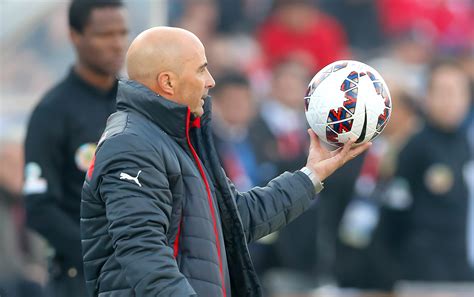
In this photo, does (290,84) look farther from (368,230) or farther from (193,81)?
(193,81)

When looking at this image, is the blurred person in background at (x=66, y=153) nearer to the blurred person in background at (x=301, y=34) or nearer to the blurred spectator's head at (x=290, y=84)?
the blurred spectator's head at (x=290, y=84)

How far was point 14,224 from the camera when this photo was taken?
9133mm

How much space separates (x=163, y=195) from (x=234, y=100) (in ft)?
18.4

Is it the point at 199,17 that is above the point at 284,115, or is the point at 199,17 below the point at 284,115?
above

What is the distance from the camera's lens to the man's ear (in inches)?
173

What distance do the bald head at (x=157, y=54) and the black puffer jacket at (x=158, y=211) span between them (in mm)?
59

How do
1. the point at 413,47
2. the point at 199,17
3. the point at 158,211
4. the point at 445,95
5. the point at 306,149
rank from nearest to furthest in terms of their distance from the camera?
the point at 158,211, the point at 445,95, the point at 306,149, the point at 199,17, the point at 413,47

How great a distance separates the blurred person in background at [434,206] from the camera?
978 centimetres

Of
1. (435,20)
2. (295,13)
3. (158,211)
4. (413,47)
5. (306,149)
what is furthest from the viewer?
(435,20)

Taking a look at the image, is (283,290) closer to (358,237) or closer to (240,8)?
(358,237)

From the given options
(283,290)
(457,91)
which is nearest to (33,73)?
(283,290)

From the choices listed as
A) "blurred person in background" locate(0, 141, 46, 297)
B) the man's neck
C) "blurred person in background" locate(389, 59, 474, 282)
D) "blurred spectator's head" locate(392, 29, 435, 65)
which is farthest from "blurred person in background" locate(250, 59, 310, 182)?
the man's neck

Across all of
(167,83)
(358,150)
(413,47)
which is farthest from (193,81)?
(413,47)

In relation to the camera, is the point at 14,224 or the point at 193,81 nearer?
the point at 193,81
